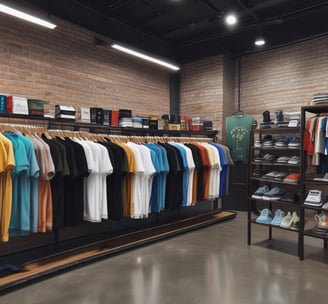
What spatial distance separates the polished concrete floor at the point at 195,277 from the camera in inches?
120

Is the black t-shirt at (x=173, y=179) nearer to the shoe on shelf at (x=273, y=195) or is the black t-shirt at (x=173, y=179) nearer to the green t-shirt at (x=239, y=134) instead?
the shoe on shelf at (x=273, y=195)

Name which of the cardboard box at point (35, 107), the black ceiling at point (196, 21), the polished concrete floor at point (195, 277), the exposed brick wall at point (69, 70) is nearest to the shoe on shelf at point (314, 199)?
the polished concrete floor at point (195, 277)

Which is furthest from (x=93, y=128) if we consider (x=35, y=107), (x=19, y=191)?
(x=19, y=191)

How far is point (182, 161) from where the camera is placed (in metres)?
5.10

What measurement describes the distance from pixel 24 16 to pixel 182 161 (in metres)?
3.31

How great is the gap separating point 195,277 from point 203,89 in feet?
17.6

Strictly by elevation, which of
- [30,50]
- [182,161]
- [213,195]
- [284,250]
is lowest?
[284,250]

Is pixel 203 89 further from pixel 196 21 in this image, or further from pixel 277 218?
pixel 277 218

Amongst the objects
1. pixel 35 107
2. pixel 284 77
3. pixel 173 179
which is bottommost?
pixel 173 179

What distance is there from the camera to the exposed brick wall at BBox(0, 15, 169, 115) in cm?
477

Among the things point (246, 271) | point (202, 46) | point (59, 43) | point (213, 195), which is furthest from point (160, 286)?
point (202, 46)

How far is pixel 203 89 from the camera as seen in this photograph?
775 centimetres

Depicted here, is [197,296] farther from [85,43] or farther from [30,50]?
[85,43]

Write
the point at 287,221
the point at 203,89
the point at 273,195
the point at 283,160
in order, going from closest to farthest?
the point at 287,221, the point at 273,195, the point at 283,160, the point at 203,89
